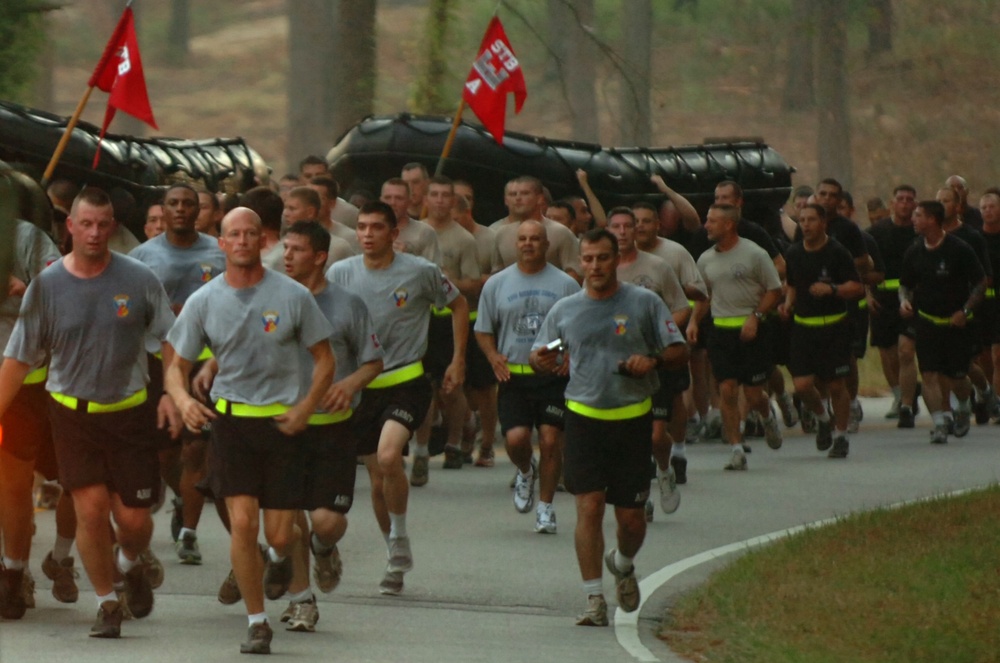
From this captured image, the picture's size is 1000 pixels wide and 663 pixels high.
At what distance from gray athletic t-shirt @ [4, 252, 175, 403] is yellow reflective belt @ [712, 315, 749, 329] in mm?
7190

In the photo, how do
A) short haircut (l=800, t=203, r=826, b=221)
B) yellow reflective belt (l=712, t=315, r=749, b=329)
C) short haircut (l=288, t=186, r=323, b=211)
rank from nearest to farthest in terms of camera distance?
1. short haircut (l=288, t=186, r=323, b=211)
2. yellow reflective belt (l=712, t=315, r=749, b=329)
3. short haircut (l=800, t=203, r=826, b=221)

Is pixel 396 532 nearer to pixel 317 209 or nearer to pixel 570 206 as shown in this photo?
pixel 317 209

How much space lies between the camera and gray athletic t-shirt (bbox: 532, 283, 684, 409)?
9.76 m

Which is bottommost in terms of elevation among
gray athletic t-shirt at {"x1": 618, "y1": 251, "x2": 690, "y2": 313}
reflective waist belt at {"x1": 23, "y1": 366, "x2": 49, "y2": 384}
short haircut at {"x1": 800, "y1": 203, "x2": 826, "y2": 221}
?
reflective waist belt at {"x1": 23, "y1": 366, "x2": 49, "y2": 384}

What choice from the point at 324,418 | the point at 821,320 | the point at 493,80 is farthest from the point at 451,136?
the point at 324,418

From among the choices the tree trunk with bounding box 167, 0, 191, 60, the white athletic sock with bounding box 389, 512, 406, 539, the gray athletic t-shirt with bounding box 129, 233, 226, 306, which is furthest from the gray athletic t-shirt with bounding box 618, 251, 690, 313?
the tree trunk with bounding box 167, 0, 191, 60

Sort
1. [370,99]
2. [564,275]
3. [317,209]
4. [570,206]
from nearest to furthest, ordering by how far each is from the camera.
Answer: [317,209], [564,275], [570,206], [370,99]

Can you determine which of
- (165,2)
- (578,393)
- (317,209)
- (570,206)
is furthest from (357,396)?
(165,2)

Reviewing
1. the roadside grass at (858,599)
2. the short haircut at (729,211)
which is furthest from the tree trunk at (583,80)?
the roadside grass at (858,599)

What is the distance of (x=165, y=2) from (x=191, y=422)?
55.1 metres

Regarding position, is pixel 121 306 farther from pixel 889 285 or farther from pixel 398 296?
pixel 889 285

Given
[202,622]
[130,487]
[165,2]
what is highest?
[165,2]

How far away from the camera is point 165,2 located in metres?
62.2

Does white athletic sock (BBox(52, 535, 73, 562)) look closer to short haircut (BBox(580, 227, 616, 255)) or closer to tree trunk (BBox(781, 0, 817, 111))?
short haircut (BBox(580, 227, 616, 255))
